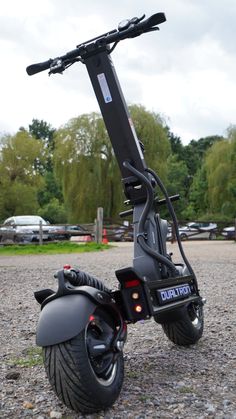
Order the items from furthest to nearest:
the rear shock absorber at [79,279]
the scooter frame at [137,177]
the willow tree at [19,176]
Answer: the willow tree at [19,176]
the scooter frame at [137,177]
the rear shock absorber at [79,279]

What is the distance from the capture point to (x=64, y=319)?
123 inches

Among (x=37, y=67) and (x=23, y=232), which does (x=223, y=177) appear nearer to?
(x=23, y=232)

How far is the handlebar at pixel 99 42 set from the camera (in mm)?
4078

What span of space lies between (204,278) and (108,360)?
24.0 ft

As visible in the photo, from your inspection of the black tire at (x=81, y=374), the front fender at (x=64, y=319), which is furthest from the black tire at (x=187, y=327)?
the front fender at (x=64, y=319)

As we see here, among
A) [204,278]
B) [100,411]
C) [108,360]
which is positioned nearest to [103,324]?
[108,360]

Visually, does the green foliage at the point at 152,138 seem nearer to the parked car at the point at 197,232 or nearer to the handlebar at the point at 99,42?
the parked car at the point at 197,232

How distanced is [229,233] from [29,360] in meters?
29.0

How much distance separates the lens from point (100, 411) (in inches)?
126

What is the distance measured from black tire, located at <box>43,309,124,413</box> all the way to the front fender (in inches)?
1.7

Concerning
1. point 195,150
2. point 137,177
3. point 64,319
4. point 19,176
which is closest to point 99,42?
point 137,177

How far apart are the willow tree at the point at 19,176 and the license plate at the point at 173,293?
1550 inches

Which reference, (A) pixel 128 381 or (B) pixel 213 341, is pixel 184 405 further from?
(B) pixel 213 341

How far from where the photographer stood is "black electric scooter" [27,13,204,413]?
3072mm
